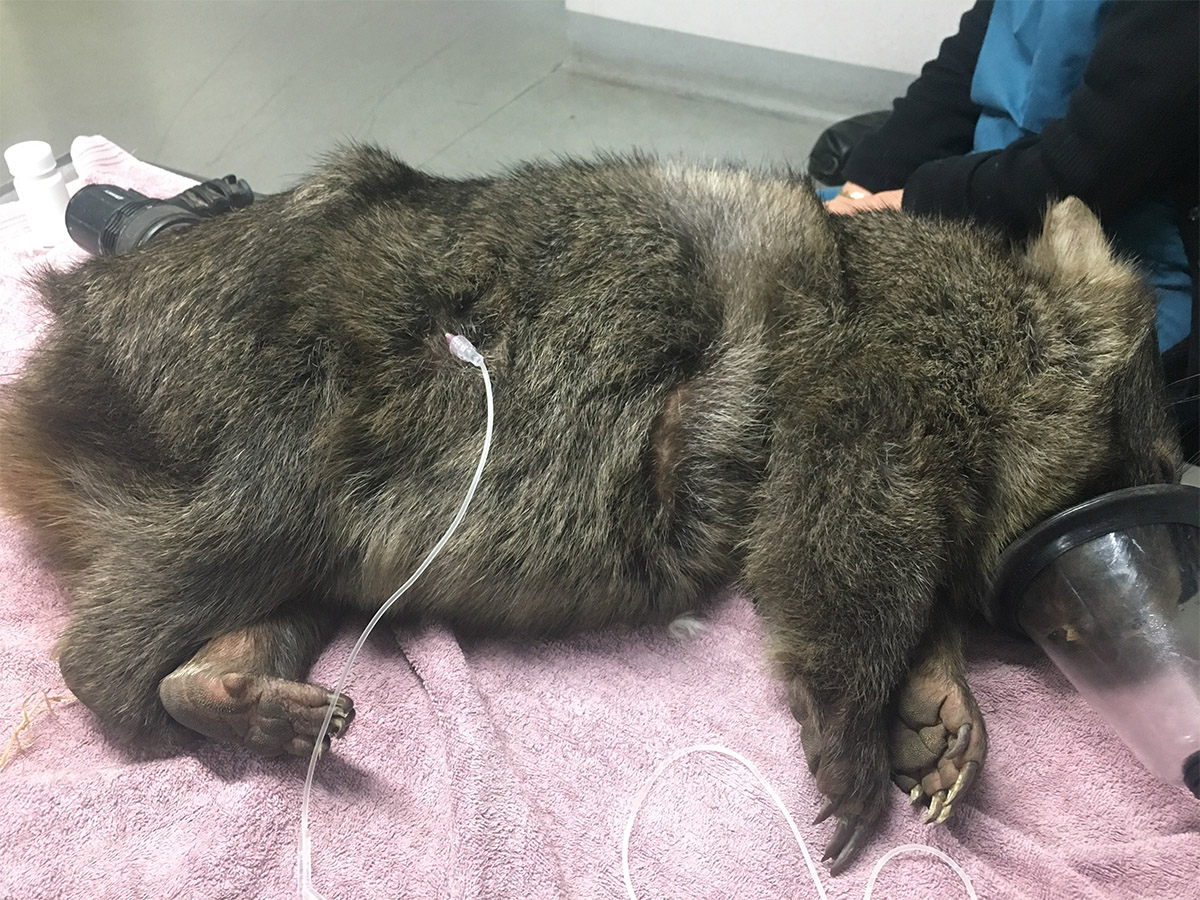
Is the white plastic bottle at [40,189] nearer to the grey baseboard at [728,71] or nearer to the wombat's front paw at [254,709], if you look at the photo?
the wombat's front paw at [254,709]

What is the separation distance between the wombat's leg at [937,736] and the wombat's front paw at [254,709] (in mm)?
1034

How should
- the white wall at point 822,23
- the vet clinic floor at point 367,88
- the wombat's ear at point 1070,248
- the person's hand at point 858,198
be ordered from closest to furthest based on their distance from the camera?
1. the wombat's ear at point 1070,248
2. the person's hand at point 858,198
3. the white wall at point 822,23
4. the vet clinic floor at point 367,88

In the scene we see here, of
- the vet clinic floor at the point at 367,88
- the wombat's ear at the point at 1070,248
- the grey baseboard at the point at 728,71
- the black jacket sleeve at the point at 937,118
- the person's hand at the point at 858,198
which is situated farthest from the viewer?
the grey baseboard at the point at 728,71

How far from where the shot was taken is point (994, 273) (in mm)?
1910

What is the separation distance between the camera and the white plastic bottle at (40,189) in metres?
2.89

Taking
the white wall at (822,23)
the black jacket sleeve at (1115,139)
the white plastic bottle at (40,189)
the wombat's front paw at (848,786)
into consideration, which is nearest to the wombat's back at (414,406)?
the wombat's front paw at (848,786)

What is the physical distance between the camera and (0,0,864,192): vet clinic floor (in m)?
3.96

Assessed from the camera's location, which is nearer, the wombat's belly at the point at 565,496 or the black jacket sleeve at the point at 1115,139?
the wombat's belly at the point at 565,496

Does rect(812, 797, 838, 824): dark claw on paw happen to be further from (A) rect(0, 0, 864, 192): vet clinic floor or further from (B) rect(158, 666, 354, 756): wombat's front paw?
(A) rect(0, 0, 864, 192): vet clinic floor

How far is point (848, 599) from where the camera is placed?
66.9 inches

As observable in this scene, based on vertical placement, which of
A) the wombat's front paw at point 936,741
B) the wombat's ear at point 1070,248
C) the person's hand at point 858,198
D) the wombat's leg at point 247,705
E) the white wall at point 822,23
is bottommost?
the wombat's leg at point 247,705

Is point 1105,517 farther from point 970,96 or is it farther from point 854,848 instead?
point 970,96

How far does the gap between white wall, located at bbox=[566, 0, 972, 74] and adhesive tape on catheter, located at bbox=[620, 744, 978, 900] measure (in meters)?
3.26

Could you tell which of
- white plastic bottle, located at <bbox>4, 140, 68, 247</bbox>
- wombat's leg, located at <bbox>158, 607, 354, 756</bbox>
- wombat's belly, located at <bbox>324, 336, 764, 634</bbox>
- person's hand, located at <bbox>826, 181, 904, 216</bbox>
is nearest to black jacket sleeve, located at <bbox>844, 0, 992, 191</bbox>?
person's hand, located at <bbox>826, 181, 904, 216</bbox>
